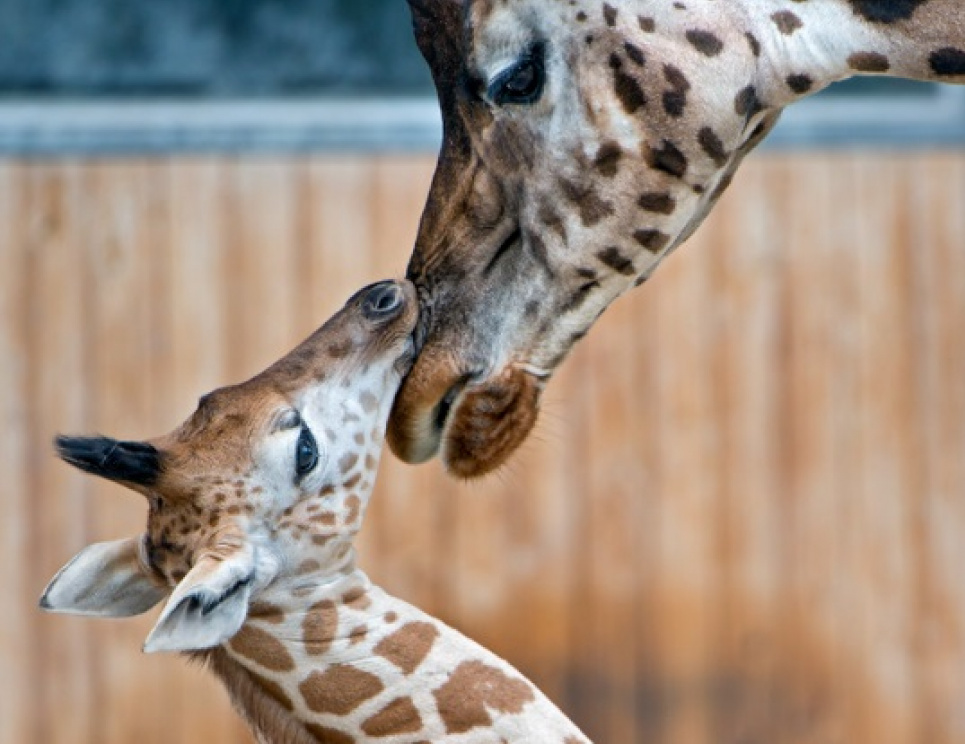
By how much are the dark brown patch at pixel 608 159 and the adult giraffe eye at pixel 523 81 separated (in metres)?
0.13

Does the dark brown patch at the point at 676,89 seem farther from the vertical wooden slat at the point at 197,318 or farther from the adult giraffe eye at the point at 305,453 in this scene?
the vertical wooden slat at the point at 197,318

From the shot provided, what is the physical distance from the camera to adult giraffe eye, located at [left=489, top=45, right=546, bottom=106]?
2.79 meters

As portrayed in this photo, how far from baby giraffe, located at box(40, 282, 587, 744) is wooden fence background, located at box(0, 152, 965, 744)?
2777 millimetres

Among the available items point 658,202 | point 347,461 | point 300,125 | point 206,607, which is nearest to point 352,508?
point 347,461

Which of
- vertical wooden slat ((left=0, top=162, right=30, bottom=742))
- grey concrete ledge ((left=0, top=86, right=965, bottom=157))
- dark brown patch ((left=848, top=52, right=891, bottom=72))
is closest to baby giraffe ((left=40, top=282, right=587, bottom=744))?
dark brown patch ((left=848, top=52, right=891, bottom=72))

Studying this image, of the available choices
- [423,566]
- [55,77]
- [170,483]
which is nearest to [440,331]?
[170,483]

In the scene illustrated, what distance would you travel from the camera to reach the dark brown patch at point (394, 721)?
3.10 m

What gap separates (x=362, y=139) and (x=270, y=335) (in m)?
0.71

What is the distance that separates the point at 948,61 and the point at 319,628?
1345 millimetres

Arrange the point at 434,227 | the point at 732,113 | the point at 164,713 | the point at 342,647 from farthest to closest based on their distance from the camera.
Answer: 1. the point at 164,713
2. the point at 342,647
3. the point at 434,227
4. the point at 732,113

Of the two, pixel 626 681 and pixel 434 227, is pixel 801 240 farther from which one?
pixel 434 227

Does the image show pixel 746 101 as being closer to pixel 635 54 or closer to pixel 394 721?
pixel 635 54

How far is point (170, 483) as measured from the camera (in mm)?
3062

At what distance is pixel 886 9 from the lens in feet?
8.84
